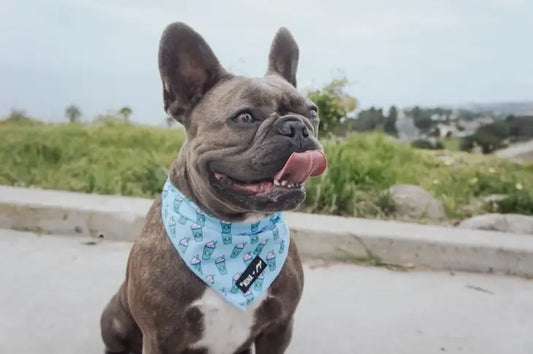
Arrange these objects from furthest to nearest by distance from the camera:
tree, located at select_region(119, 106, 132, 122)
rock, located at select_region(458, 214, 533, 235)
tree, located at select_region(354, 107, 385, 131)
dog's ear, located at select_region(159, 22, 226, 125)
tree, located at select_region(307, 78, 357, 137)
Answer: tree, located at select_region(119, 106, 132, 122) < tree, located at select_region(354, 107, 385, 131) < tree, located at select_region(307, 78, 357, 137) < rock, located at select_region(458, 214, 533, 235) < dog's ear, located at select_region(159, 22, 226, 125)

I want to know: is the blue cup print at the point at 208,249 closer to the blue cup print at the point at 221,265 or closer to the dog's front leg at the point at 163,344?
the blue cup print at the point at 221,265

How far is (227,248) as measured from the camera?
2.17 meters

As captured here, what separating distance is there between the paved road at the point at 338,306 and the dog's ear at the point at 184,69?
117cm

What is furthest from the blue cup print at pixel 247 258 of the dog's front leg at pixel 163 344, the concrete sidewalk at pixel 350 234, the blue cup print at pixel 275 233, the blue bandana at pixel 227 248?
the concrete sidewalk at pixel 350 234

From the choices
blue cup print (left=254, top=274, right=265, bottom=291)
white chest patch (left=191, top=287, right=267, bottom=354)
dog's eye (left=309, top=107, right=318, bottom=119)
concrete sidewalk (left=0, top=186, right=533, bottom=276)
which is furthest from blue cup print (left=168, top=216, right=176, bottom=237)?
concrete sidewalk (left=0, top=186, right=533, bottom=276)

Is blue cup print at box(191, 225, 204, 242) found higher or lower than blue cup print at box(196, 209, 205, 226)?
lower

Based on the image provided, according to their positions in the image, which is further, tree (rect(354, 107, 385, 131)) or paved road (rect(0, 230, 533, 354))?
tree (rect(354, 107, 385, 131))

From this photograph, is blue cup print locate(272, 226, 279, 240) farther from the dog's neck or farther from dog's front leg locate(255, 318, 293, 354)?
dog's front leg locate(255, 318, 293, 354)

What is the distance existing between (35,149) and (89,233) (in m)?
1.78

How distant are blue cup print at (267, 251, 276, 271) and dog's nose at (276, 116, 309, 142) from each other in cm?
52

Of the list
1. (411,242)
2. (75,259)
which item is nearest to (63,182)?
(75,259)

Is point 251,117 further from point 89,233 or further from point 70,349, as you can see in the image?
point 89,233

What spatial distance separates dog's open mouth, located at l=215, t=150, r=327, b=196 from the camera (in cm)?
177

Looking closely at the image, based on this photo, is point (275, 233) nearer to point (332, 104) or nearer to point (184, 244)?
point (184, 244)
